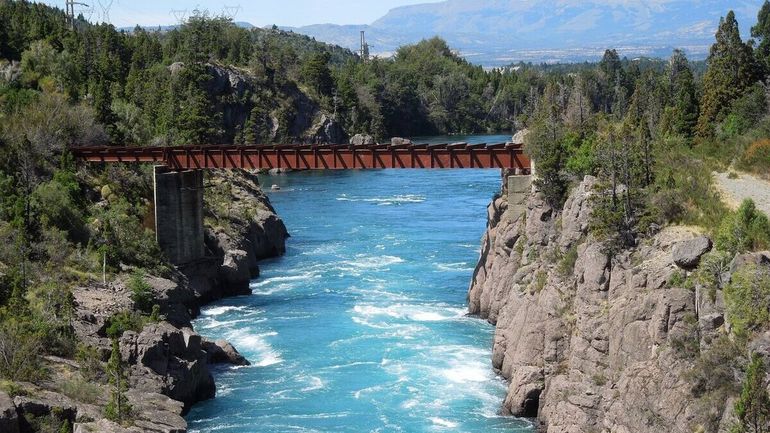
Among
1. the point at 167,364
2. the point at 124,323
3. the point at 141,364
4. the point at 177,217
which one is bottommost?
the point at 167,364

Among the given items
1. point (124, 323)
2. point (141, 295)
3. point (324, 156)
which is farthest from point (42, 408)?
point (324, 156)

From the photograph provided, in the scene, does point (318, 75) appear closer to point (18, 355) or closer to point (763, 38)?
point (763, 38)

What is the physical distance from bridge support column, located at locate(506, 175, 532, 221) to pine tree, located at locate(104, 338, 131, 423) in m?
27.7

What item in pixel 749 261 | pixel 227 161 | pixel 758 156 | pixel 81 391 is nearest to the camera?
pixel 749 261

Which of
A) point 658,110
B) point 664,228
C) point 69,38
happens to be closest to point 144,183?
point 664,228

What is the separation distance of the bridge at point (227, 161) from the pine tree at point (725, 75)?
48.3 feet

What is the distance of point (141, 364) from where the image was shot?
4866 centimetres

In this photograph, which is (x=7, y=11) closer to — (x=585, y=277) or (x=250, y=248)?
(x=250, y=248)

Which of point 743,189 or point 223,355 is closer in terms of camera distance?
point 743,189

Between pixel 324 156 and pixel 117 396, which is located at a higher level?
pixel 324 156

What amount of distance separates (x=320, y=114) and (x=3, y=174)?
112 metres

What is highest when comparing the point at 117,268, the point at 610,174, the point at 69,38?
the point at 69,38

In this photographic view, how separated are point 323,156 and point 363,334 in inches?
579

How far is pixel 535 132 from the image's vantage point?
62875 mm
